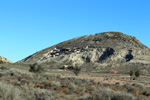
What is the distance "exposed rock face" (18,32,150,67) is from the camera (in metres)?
100

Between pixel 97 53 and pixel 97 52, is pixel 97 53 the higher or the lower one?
the lower one

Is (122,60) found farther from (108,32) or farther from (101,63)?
(108,32)

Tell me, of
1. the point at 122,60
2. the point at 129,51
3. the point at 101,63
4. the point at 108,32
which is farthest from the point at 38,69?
the point at 108,32

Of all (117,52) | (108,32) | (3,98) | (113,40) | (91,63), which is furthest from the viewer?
(108,32)

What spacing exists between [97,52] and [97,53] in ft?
2.86

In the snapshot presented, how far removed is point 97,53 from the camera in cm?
10606

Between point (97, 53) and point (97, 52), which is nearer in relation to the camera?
point (97, 53)

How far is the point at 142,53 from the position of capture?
103125mm

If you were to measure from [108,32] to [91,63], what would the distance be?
151 feet

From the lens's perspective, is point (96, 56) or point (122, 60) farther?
point (96, 56)

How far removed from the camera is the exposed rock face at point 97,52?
328ft

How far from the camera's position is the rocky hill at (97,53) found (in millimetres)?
99250

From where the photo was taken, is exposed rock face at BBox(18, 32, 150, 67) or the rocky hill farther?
exposed rock face at BBox(18, 32, 150, 67)

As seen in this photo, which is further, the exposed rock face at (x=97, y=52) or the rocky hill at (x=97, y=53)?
the exposed rock face at (x=97, y=52)
